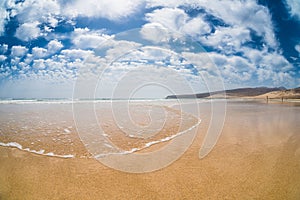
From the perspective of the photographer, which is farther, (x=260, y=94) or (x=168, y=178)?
(x=260, y=94)

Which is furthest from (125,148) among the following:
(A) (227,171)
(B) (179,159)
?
(A) (227,171)

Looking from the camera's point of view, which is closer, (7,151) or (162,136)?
(7,151)

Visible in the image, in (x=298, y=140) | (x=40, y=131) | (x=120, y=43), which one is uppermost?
(x=120, y=43)

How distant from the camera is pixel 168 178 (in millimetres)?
2793

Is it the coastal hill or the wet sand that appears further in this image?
the coastal hill

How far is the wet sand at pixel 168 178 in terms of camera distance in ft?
7.87

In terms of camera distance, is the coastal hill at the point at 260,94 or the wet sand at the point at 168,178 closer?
the wet sand at the point at 168,178

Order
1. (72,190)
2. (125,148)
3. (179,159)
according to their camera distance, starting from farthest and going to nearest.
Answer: (125,148) < (179,159) < (72,190)

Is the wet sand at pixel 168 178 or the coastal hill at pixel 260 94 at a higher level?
the coastal hill at pixel 260 94

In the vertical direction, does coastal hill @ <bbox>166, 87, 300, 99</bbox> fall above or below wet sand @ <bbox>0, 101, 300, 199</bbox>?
above

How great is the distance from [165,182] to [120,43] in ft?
15.3

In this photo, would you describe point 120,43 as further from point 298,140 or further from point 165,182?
point 298,140

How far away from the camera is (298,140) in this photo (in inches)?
193

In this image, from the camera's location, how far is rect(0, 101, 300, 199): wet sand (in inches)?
94.4
